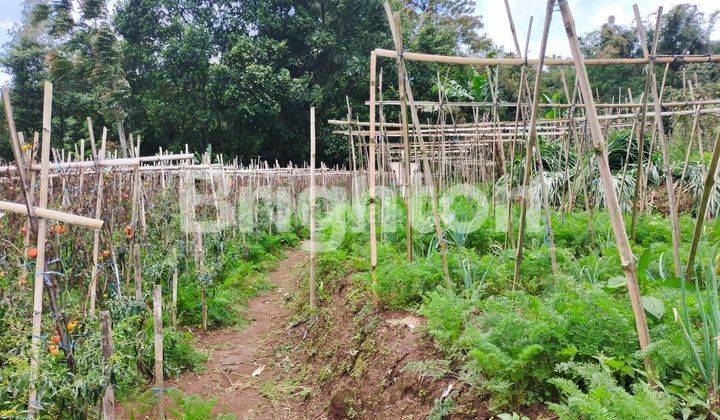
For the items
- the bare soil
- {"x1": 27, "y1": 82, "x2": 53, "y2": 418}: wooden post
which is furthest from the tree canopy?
{"x1": 27, "y1": 82, "x2": 53, "y2": 418}: wooden post

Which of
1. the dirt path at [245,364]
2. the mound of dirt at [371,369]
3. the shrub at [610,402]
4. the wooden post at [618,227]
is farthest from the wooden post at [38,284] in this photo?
the wooden post at [618,227]

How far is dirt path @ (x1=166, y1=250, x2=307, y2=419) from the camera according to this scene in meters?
3.83

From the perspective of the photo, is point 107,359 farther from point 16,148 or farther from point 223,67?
point 223,67

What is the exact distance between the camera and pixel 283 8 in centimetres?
1902

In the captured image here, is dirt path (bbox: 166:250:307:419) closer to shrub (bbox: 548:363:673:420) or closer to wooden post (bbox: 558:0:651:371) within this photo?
shrub (bbox: 548:363:673:420)

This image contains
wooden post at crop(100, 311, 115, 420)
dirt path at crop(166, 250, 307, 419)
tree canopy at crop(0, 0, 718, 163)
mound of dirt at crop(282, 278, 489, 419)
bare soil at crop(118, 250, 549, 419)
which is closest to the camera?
wooden post at crop(100, 311, 115, 420)

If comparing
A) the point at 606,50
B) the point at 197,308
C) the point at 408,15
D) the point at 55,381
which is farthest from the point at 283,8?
the point at 55,381

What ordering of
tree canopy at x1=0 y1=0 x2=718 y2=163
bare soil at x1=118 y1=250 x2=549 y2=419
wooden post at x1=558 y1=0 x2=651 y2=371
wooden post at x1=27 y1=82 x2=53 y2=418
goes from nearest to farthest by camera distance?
1. wooden post at x1=558 y1=0 x2=651 y2=371
2. wooden post at x1=27 y1=82 x2=53 y2=418
3. bare soil at x1=118 y1=250 x2=549 y2=419
4. tree canopy at x1=0 y1=0 x2=718 y2=163

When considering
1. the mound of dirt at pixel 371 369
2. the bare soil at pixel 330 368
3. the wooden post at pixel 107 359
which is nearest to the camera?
the wooden post at pixel 107 359

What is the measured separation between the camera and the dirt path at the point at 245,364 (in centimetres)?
383

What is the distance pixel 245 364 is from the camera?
15.2ft

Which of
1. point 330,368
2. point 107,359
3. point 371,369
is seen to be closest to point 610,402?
point 371,369

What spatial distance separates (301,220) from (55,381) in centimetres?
966

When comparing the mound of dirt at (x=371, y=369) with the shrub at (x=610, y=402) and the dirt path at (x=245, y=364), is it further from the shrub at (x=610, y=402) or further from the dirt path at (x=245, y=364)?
the shrub at (x=610, y=402)
